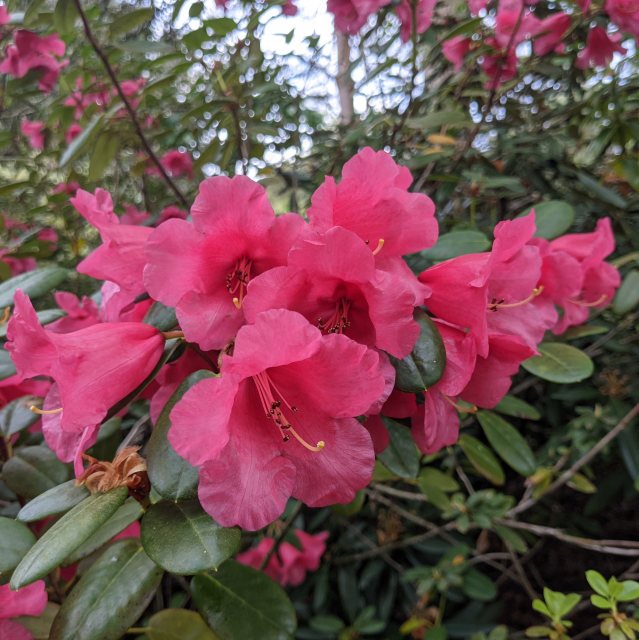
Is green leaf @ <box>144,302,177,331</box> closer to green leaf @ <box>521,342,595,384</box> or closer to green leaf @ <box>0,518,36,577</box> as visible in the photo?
green leaf @ <box>0,518,36,577</box>

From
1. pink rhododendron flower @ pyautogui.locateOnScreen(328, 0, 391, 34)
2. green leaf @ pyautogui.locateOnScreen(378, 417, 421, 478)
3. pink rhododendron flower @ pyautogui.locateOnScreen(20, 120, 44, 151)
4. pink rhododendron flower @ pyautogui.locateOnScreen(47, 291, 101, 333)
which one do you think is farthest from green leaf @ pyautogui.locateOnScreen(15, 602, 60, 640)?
pink rhododendron flower @ pyautogui.locateOnScreen(20, 120, 44, 151)

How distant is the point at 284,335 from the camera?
1.49 feet

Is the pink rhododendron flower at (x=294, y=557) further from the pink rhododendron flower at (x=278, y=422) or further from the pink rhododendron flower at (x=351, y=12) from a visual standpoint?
the pink rhododendron flower at (x=351, y=12)

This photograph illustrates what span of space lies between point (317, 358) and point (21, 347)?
30cm

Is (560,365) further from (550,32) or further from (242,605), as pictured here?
(550,32)

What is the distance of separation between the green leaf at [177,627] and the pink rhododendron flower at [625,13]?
1.44 m

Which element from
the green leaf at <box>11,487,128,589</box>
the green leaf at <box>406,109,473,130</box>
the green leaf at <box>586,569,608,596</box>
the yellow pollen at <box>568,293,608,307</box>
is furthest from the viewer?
the green leaf at <box>406,109,473,130</box>

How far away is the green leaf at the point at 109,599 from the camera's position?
0.54m

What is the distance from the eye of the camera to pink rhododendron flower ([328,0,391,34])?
47.3 inches

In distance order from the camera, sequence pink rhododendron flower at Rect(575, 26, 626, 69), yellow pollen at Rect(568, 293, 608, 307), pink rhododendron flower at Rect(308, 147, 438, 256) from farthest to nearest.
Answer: pink rhododendron flower at Rect(575, 26, 626, 69), yellow pollen at Rect(568, 293, 608, 307), pink rhododendron flower at Rect(308, 147, 438, 256)

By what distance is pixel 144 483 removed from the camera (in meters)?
0.55

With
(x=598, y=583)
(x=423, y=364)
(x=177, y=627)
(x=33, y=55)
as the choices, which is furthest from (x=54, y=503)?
(x=33, y=55)

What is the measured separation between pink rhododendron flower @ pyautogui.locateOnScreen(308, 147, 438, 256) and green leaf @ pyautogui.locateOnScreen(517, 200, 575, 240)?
0.51 metres

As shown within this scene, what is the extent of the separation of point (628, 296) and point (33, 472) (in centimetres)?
117
